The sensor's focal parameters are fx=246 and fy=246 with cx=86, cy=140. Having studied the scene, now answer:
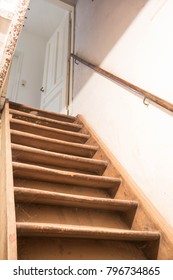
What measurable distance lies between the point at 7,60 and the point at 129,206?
170cm

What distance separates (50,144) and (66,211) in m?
0.85

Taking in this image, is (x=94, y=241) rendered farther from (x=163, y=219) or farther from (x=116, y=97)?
(x=116, y=97)

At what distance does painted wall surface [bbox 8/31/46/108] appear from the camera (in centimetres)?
557

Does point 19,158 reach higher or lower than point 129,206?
higher

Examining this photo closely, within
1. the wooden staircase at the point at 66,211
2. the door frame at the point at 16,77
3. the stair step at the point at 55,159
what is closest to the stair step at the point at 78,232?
the wooden staircase at the point at 66,211

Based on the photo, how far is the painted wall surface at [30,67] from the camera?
5.57 metres

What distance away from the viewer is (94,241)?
5.19ft

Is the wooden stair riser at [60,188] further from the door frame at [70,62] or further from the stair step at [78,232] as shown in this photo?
the door frame at [70,62]

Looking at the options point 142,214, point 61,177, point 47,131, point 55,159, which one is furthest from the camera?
point 47,131

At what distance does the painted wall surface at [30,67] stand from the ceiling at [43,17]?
184 millimetres

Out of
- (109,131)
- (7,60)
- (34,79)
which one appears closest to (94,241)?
(109,131)

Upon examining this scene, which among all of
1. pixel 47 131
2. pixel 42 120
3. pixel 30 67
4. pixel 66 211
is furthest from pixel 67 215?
pixel 30 67

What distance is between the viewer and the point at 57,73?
446cm

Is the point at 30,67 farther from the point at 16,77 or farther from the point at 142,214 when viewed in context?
the point at 142,214
